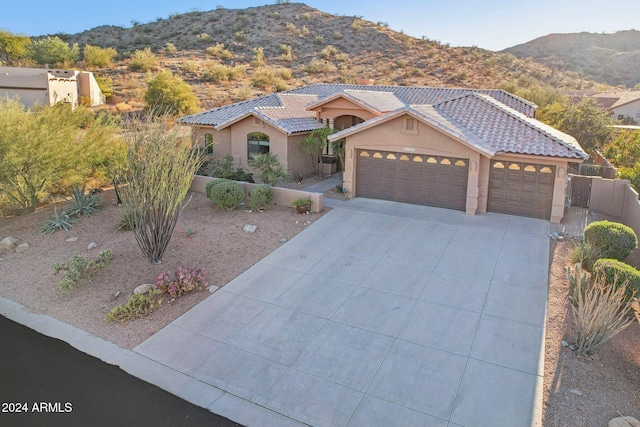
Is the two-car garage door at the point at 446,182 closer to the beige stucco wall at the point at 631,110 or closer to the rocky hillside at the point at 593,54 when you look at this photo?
the beige stucco wall at the point at 631,110

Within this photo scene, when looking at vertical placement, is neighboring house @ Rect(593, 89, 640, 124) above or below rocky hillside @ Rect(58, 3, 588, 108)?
below

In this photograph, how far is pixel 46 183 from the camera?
1902 centimetres

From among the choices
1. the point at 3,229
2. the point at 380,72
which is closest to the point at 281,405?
the point at 3,229

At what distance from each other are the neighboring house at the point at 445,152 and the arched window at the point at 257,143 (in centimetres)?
6

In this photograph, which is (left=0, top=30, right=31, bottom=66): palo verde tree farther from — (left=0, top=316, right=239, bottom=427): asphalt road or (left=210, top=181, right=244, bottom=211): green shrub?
(left=0, top=316, right=239, bottom=427): asphalt road

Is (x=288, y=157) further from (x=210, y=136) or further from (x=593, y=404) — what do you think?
(x=593, y=404)

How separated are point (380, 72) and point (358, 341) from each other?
50177 mm

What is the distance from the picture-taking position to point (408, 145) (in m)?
19.5

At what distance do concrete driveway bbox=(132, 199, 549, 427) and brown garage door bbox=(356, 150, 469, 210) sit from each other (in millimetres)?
3959

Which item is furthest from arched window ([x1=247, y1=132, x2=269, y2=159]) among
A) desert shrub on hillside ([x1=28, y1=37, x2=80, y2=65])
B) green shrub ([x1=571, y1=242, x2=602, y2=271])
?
desert shrub on hillside ([x1=28, y1=37, x2=80, y2=65])

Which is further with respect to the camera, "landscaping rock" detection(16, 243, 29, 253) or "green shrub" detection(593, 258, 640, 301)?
"landscaping rock" detection(16, 243, 29, 253)

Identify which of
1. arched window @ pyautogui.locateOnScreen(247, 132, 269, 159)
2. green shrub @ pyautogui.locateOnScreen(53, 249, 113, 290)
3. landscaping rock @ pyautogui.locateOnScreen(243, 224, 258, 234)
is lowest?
green shrub @ pyautogui.locateOnScreen(53, 249, 113, 290)

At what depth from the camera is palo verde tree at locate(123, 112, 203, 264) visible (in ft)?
42.0

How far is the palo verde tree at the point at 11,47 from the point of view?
55356 mm
